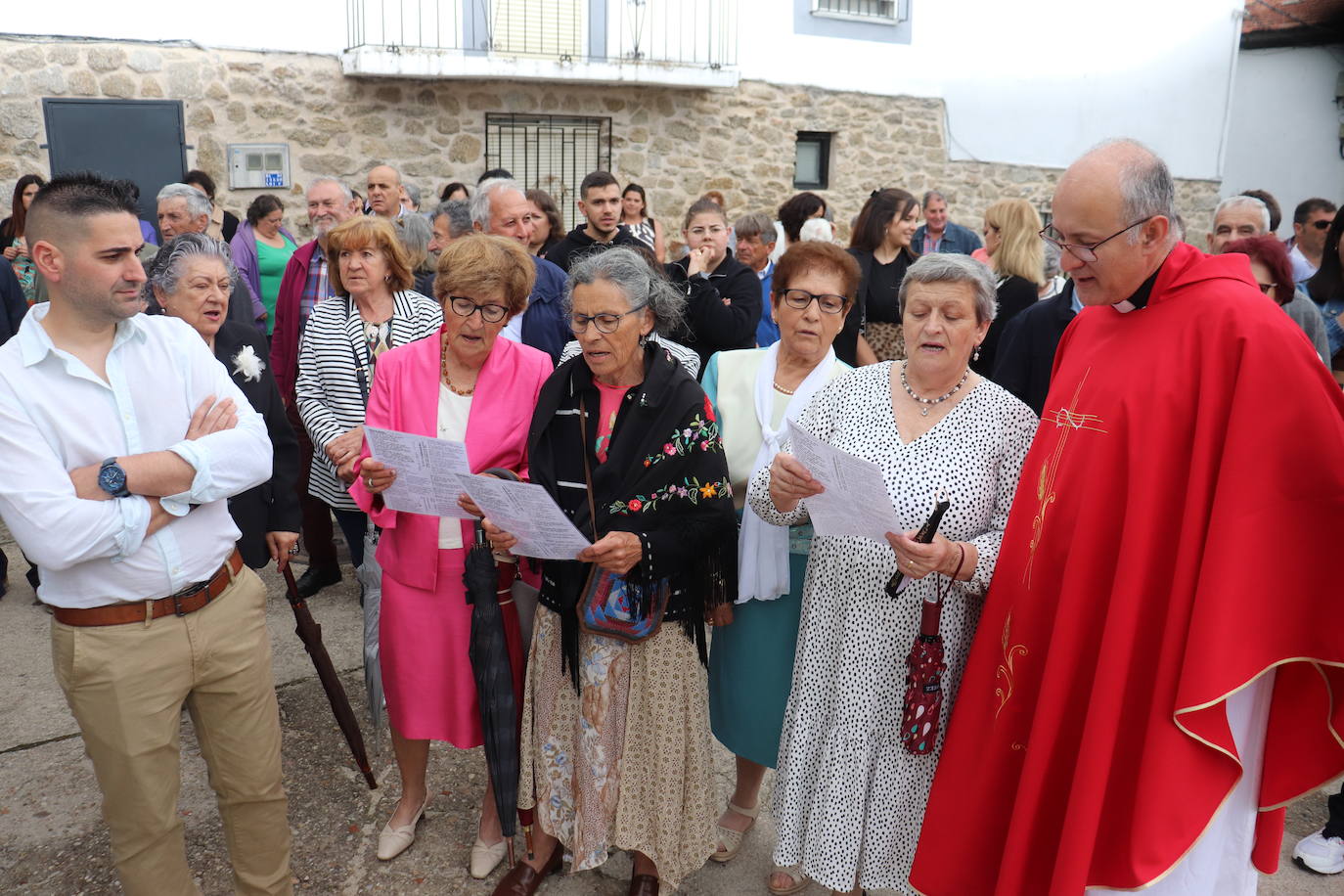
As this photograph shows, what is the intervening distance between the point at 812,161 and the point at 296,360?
933cm

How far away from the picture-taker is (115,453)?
2471mm

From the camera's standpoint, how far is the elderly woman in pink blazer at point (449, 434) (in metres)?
3.16

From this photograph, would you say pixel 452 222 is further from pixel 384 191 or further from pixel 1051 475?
pixel 1051 475

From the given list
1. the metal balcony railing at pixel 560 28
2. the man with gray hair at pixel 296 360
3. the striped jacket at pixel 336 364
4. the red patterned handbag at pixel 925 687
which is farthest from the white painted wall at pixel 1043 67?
the red patterned handbag at pixel 925 687

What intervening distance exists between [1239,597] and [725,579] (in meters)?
1.43

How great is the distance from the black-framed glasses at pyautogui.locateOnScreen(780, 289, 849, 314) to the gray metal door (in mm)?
7468

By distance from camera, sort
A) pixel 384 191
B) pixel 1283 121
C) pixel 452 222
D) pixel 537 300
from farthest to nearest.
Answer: pixel 1283 121
pixel 384 191
pixel 452 222
pixel 537 300

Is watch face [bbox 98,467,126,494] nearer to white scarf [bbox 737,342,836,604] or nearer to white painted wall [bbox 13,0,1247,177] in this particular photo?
white scarf [bbox 737,342,836,604]

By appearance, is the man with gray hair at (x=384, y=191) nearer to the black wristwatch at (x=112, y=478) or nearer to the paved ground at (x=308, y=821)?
the paved ground at (x=308, y=821)

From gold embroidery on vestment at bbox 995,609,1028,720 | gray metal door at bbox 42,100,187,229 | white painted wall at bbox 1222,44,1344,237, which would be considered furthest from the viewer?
white painted wall at bbox 1222,44,1344,237

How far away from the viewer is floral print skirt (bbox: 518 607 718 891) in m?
2.97

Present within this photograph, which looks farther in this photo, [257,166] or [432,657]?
[257,166]

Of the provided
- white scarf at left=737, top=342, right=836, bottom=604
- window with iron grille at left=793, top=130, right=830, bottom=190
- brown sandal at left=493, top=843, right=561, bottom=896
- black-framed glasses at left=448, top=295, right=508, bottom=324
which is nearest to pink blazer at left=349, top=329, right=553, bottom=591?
black-framed glasses at left=448, top=295, right=508, bottom=324

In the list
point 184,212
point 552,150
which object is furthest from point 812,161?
point 184,212
